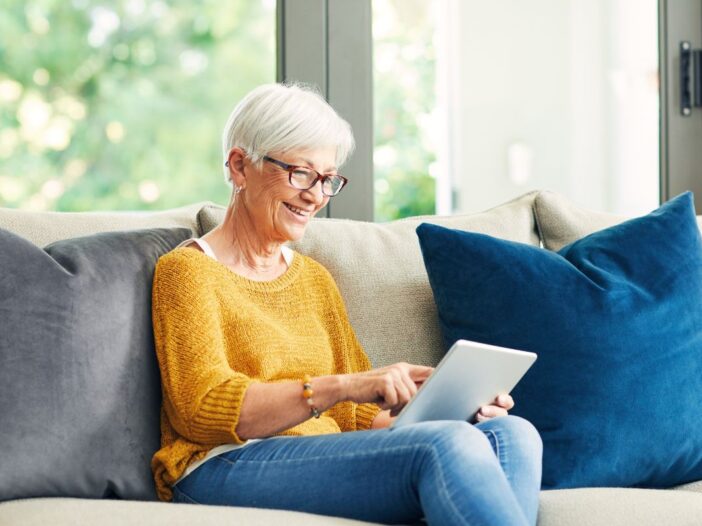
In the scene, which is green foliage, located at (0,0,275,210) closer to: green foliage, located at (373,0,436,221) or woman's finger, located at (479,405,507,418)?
green foliage, located at (373,0,436,221)

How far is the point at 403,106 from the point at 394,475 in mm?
1593

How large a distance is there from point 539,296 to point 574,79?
5.14ft

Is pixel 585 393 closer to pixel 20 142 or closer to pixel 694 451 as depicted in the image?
pixel 694 451

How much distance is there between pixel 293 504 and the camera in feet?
4.61

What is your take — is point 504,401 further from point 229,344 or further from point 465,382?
point 229,344

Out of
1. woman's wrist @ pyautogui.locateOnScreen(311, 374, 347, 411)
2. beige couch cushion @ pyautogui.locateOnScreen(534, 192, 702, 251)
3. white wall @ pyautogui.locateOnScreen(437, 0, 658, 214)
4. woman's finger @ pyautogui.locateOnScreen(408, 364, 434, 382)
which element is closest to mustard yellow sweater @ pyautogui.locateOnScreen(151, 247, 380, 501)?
woman's wrist @ pyautogui.locateOnScreen(311, 374, 347, 411)

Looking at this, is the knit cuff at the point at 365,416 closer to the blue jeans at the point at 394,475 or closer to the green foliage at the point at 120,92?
the blue jeans at the point at 394,475

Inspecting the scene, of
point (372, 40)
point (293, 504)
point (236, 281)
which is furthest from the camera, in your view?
point (372, 40)

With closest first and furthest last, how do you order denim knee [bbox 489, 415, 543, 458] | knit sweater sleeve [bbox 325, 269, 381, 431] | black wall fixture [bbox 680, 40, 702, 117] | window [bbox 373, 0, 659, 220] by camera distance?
denim knee [bbox 489, 415, 543, 458] → knit sweater sleeve [bbox 325, 269, 381, 431] → window [bbox 373, 0, 659, 220] → black wall fixture [bbox 680, 40, 702, 117]

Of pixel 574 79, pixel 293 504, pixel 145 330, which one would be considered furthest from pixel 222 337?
pixel 574 79

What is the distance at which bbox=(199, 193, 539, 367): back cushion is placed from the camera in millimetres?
1888

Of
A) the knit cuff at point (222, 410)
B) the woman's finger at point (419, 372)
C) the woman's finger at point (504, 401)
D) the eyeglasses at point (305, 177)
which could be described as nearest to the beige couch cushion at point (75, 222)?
the eyeglasses at point (305, 177)

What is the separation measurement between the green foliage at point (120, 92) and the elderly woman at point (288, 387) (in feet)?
3.10

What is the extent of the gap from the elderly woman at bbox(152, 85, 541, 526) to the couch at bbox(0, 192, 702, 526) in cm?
7
